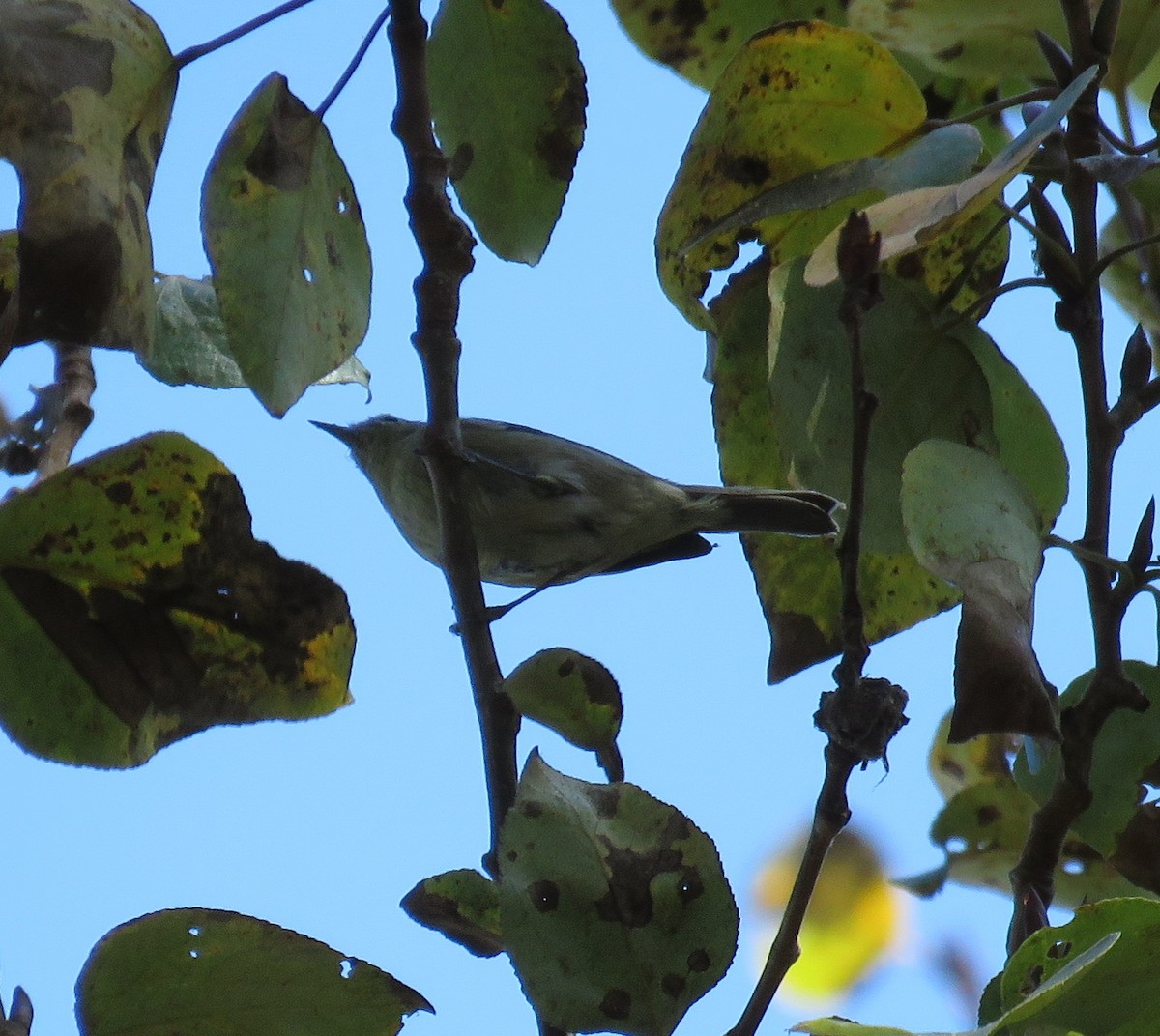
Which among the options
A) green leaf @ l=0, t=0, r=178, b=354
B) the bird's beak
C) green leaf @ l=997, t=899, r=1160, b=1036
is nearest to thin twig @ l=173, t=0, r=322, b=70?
green leaf @ l=0, t=0, r=178, b=354

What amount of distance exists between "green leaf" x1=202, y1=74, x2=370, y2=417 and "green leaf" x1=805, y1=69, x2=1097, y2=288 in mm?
434

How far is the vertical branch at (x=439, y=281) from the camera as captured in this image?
1.35 metres

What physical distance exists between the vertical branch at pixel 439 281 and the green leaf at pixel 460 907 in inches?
1.6

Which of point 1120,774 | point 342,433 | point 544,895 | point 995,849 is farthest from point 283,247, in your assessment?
point 342,433

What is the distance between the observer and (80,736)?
137cm

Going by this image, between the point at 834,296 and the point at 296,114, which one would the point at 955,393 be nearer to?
the point at 834,296

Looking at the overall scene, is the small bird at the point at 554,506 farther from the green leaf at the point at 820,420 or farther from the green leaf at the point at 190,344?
the green leaf at the point at 820,420

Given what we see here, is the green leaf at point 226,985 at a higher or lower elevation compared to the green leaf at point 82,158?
lower

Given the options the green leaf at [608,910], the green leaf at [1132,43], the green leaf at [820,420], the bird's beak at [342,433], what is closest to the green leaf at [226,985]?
the green leaf at [608,910]

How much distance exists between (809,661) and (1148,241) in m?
0.54

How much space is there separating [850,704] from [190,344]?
97 centimetres

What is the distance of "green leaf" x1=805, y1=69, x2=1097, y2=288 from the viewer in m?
1.07

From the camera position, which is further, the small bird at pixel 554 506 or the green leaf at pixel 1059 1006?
the small bird at pixel 554 506

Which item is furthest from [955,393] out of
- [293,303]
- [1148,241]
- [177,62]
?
[177,62]
